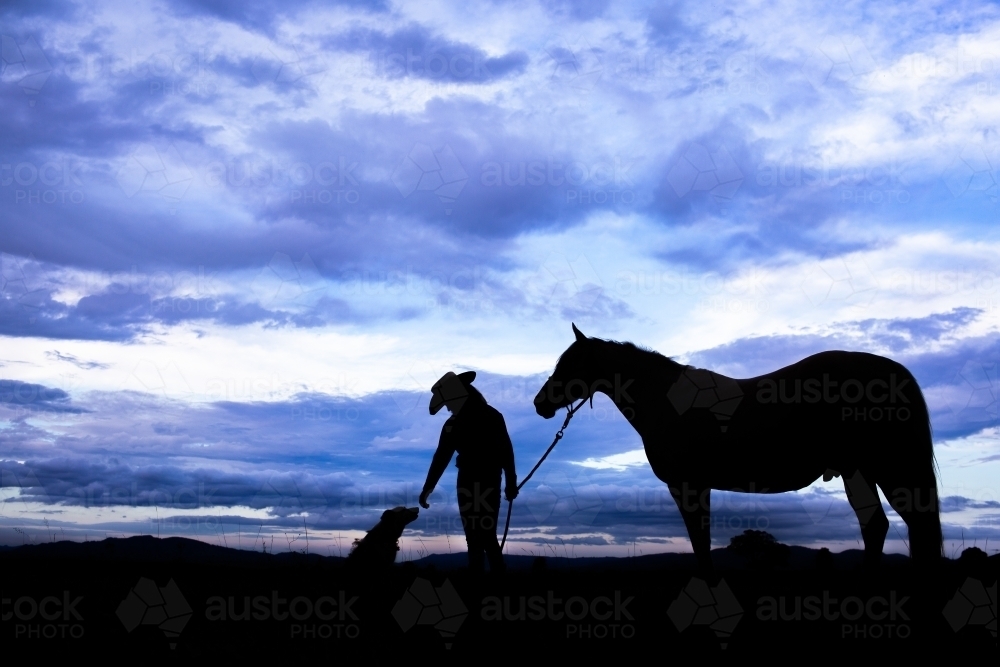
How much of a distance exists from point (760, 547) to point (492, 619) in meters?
6.34

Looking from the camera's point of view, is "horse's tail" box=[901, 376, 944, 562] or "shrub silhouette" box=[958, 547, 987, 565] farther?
"shrub silhouette" box=[958, 547, 987, 565]

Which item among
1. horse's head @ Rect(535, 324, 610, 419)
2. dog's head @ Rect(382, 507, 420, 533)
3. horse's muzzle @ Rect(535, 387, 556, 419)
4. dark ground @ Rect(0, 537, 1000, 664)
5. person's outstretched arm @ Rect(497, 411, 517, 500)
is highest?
horse's head @ Rect(535, 324, 610, 419)

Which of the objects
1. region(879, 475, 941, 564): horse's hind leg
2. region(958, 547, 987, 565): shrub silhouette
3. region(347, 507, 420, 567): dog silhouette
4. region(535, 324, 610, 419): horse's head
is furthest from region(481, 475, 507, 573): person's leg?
region(958, 547, 987, 565): shrub silhouette

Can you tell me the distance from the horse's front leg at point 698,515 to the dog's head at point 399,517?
10.3ft

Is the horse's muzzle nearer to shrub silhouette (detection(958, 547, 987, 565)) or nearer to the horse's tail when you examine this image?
the horse's tail

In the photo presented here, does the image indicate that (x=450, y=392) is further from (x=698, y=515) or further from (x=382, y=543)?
(x=698, y=515)

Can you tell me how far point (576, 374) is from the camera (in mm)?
10195

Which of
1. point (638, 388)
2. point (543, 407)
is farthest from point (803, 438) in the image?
point (543, 407)

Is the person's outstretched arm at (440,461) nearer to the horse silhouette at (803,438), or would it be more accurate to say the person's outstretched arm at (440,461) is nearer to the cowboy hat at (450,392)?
the cowboy hat at (450,392)

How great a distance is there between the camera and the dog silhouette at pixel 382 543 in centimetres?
849

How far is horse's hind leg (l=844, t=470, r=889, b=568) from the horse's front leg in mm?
1728

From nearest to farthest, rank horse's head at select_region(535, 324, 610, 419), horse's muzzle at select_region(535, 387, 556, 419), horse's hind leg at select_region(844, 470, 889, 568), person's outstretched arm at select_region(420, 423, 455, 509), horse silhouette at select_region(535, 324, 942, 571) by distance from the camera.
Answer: horse silhouette at select_region(535, 324, 942, 571) < horse's hind leg at select_region(844, 470, 889, 568) < person's outstretched arm at select_region(420, 423, 455, 509) < horse's head at select_region(535, 324, 610, 419) < horse's muzzle at select_region(535, 387, 556, 419)

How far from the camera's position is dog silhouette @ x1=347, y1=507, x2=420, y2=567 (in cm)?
849

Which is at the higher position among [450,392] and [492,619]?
[450,392]
